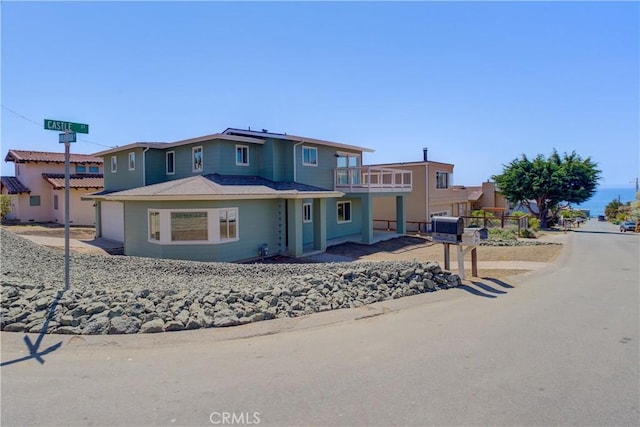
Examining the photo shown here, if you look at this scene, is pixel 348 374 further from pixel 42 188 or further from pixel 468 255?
pixel 42 188

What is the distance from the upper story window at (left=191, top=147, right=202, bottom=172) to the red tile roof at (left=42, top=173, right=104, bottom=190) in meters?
12.8

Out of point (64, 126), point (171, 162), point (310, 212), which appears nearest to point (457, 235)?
point (64, 126)

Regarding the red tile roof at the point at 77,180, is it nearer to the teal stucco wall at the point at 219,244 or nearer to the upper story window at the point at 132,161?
the upper story window at the point at 132,161

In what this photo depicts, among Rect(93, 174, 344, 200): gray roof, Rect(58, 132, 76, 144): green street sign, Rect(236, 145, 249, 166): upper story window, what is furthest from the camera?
Rect(236, 145, 249, 166): upper story window

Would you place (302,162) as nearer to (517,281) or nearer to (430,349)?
(517,281)

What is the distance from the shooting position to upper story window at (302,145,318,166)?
2092 cm

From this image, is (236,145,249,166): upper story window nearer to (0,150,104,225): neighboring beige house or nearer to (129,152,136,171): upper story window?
(129,152,136,171): upper story window

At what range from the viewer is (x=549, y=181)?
37.8 m

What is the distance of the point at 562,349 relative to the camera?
5.82 m

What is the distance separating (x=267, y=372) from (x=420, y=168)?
27387 millimetres

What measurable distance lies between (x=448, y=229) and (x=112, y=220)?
1881 cm

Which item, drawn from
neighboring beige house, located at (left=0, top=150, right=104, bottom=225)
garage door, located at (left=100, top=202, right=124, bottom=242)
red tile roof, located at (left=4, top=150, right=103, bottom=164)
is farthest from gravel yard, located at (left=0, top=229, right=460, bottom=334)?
red tile roof, located at (left=4, top=150, right=103, bottom=164)

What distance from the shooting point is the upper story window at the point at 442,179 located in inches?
1251

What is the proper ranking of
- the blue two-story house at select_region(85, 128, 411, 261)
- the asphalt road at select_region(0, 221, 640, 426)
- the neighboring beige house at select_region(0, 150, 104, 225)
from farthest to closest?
the neighboring beige house at select_region(0, 150, 104, 225) < the blue two-story house at select_region(85, 128, 411, 261) < the asphalt road at select_region(0, 221, 640, 426)
